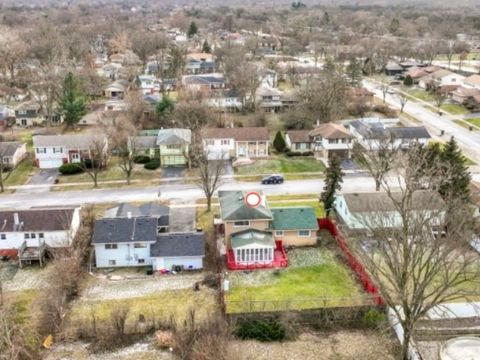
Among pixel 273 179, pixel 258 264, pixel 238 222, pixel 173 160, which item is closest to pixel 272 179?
pixel 273 179

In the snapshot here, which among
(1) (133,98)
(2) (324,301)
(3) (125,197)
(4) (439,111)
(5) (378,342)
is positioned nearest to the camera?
(5) (378,342)

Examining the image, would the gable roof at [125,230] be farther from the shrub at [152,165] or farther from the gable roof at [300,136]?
the gable roof at [300,136]

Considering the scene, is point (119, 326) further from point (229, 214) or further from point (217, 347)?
point (229, 214)

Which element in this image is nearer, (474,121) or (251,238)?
(251,238)

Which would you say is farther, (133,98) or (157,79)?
(157,79)

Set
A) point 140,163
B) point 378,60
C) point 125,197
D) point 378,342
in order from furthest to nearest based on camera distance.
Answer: point 378,60
point 140,163
point 125,197
point 378,342

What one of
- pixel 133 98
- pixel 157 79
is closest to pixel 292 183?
pixel 133 98

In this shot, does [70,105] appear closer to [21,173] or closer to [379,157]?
[21,173]
